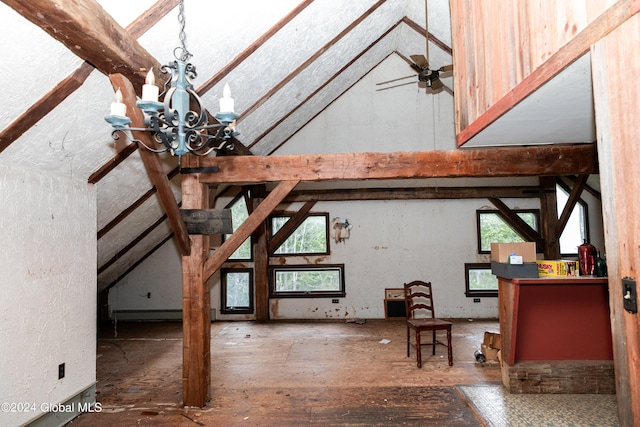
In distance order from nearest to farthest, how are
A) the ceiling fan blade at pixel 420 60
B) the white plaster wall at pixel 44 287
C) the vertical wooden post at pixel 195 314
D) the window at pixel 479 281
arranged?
the white plaster wall at pixel 44 287
the vertical wooden post at pixel 195 314
the ceiling fan blade at pixel 420 60
the window at pixel 479 281

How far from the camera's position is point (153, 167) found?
2.94 meters

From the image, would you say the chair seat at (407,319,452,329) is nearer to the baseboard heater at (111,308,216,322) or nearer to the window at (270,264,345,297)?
the window at (270,264,345,297)

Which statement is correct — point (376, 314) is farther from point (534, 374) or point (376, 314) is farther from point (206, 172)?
point (206, 172)

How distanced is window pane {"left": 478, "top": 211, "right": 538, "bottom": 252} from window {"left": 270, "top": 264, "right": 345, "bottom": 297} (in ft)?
8.52

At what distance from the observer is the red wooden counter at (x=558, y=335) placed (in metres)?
3.66

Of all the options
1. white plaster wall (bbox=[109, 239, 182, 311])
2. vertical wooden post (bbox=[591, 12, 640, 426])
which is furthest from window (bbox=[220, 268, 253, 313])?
vertical wooden post (bbox=[591, 12, 640, 426])

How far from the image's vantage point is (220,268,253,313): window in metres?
7.29

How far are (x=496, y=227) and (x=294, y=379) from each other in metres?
4.83

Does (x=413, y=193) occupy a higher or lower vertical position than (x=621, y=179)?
higher

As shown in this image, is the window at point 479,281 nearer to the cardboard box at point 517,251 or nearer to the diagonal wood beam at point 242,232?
the cardboard box at point 517,251

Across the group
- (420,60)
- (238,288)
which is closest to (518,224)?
(420,60)

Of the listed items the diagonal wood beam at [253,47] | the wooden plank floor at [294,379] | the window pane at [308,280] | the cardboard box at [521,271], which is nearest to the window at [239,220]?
the window pane at [308,280]

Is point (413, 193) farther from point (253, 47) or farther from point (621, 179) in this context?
point (621, 179)

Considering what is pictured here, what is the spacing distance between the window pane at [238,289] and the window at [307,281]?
470 millimetres
